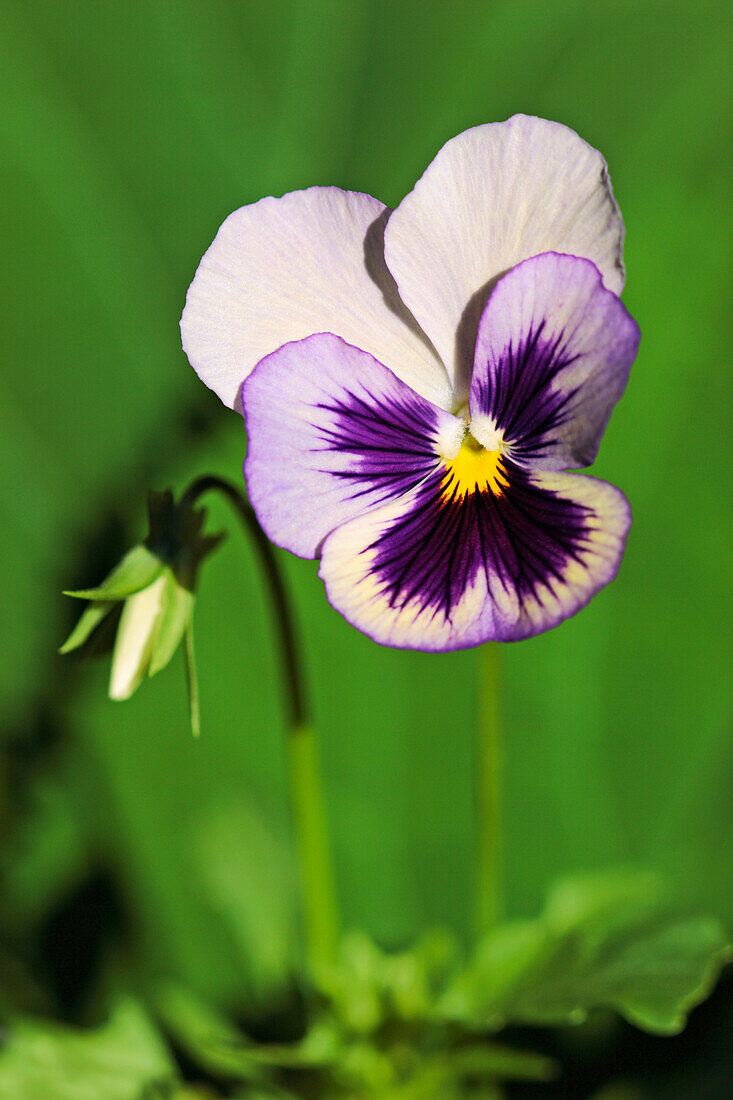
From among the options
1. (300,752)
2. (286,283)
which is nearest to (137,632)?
(300,752)

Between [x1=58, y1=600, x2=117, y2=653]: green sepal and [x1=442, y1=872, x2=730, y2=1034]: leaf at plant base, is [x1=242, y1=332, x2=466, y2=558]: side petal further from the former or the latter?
[x1=442, y1=872, x2=730, y2=1034]: leaf at plant base

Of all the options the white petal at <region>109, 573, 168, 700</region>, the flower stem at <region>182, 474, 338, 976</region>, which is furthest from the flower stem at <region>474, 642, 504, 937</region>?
the white petal at <region>109, 573, 168, 700</region>

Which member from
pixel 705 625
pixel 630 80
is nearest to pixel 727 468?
pixel 705 625

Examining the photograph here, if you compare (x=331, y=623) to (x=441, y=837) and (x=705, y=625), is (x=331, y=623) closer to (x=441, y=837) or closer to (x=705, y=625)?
(x=441, y=837)

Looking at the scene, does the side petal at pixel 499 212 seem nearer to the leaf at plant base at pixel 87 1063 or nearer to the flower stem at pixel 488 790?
the flower stem at pixel 488 790

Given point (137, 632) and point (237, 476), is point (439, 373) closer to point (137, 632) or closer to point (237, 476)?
point (137, 632)

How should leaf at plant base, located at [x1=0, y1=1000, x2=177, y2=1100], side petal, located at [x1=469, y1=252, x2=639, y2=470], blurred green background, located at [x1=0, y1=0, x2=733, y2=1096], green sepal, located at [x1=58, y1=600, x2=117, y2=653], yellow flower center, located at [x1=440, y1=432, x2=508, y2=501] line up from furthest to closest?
blurred green background, located at [x1=0, y1=0, x2=733, y2=1096] < leaf at plant base, located at [x1=0, y1=1000, x2=177, y2=1100] < green sepal, located at [x1=58, y1=600, x2=117, y2=653] < yellow flower center, located at [x1=440, y1=432, x2=508, y2=501] < side petal, located at [x1=469, y1=252, x2=639, y2=470]
